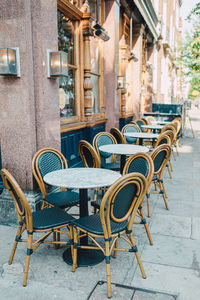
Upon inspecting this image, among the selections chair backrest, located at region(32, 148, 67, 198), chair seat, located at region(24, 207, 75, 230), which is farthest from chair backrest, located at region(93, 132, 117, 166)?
chair seat, located at region(24, 207, 75, 230)

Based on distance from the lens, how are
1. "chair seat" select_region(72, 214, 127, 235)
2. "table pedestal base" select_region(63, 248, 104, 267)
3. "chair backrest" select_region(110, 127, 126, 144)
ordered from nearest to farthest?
"chair seat" select_region(72, 214, 127, 235)
"table pedestal base" select_region(63, 248, 104, 267)
"chair backrest" select_region(110, 127, 126, 144)

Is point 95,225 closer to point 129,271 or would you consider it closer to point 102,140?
point 129,271

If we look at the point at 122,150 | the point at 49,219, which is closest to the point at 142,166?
the point at 49,219

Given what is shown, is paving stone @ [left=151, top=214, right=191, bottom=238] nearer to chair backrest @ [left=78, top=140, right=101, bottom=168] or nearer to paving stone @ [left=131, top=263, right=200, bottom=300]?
paving stone @ [left=131, top=263, right=200, bottom=300]

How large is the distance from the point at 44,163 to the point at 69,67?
276 cm

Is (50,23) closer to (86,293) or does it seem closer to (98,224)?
(98,224)

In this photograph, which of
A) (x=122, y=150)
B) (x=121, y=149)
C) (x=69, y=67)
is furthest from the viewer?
(x=69, y=67)

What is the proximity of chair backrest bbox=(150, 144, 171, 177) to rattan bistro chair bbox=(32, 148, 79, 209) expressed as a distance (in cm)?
122

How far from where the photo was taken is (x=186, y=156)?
9.02 meters

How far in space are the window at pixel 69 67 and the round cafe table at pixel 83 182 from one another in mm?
2626

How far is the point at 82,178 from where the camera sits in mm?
3178

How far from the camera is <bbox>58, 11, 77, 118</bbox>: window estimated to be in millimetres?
5746

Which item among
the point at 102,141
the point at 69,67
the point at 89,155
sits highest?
the point at 69,67

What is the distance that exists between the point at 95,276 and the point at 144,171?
4.18 feet
